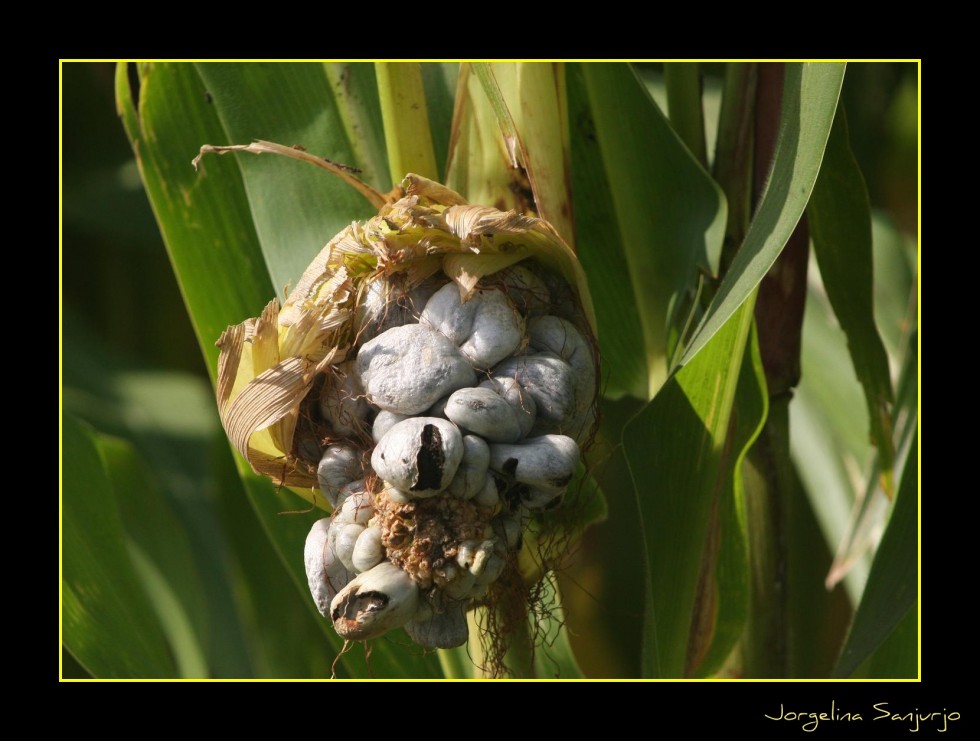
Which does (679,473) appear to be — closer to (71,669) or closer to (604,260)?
(604,260)

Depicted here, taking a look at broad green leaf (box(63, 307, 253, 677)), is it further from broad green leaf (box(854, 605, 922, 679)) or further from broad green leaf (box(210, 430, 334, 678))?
broad green leaf (box(854, 605, 922, 679))

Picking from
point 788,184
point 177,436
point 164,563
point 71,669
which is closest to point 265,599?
point 164,563

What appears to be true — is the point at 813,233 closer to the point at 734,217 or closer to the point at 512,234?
the point at 734,217

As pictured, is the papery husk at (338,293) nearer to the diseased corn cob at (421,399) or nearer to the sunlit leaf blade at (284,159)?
the diseased corn cob at (421,399)

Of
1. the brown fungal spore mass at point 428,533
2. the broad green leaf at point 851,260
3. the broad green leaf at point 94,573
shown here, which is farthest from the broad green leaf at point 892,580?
the broad green leaf at point 94,573

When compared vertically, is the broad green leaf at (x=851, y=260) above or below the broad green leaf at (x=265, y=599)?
above

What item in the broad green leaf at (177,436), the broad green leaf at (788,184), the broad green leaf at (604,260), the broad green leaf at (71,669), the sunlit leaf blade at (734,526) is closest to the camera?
the broad green leaf at (788,184)

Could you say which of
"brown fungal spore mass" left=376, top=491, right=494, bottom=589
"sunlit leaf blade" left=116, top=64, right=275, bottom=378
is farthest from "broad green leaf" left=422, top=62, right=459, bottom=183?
"brown fungal spore mass" left=376, top=491, right=494, bottom=589
